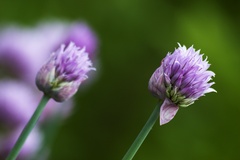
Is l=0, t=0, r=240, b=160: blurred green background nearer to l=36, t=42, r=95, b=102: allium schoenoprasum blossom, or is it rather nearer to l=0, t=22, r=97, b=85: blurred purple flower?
l=0, t=22, r=97, b=85: blurred purple flower

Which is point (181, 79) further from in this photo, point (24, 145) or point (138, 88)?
point (138, 88)

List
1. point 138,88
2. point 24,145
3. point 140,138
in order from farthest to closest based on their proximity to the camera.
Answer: point 138,88, point 24,145, point 140,138

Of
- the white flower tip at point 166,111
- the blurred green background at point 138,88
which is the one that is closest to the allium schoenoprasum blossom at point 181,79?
the white flower tip at point 166,111

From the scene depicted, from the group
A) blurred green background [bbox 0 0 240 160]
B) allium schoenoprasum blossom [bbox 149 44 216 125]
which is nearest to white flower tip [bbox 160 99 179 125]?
allium schoenoprasum blossom [bbox 149 44 216 125]

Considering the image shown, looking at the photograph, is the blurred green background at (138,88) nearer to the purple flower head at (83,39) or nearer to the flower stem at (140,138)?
the purple flower head at (83,39)

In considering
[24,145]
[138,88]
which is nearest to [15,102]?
[24,145]

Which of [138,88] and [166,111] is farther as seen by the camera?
[138,88]

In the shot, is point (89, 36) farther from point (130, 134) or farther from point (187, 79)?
point (130, 134)
